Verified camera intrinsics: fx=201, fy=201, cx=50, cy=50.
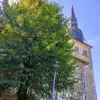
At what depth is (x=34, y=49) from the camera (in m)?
9.35

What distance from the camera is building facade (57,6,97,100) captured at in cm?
1977

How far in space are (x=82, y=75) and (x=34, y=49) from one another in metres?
14.9

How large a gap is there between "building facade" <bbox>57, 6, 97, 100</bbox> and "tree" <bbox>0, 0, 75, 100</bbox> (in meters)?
→ 7.37

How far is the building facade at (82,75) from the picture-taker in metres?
19.8

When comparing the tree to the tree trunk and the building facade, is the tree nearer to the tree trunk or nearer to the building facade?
the tree trunk

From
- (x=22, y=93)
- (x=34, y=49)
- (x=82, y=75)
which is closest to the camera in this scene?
(x=34, y=49)

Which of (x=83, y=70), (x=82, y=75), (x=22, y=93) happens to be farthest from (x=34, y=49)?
(x=83, y=70)

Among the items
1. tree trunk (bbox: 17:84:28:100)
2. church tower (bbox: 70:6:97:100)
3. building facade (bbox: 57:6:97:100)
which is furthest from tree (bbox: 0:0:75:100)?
church tower (bbox: 70:6:97:100)

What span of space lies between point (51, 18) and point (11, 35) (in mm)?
2273

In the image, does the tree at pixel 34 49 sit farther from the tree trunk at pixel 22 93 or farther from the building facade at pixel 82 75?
the building facade at pixel 82 75

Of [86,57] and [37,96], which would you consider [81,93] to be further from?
[37,96]

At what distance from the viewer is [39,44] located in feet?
32.8

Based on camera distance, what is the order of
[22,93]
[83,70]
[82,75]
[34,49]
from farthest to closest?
[83,70] < [82,75] < [22,93] < [34,49]

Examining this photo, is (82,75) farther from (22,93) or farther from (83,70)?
(22,93)
